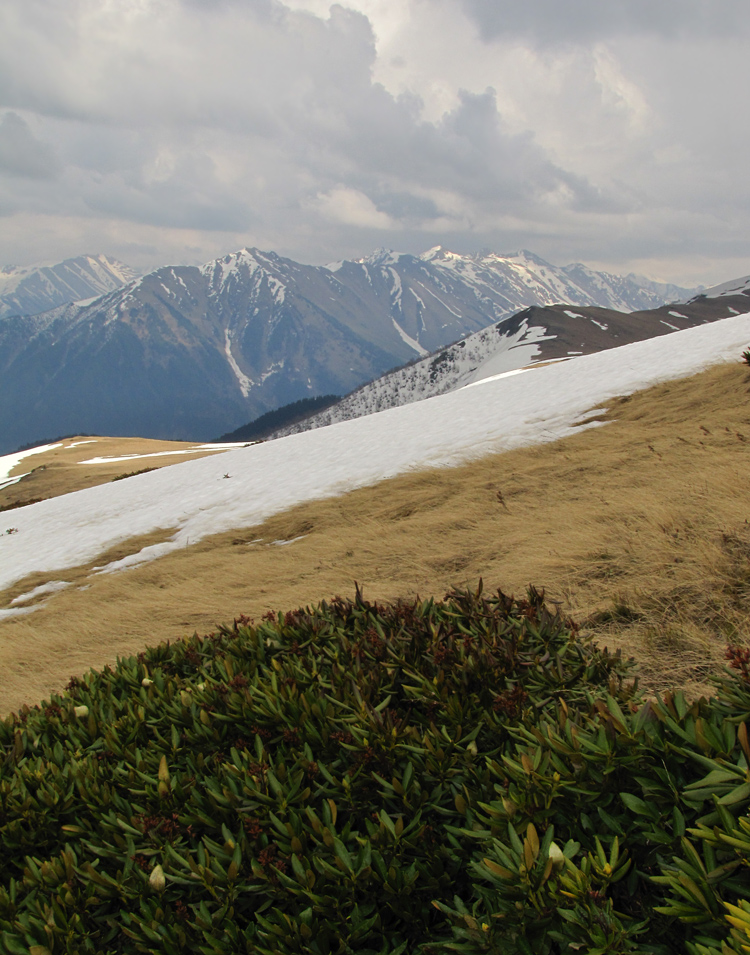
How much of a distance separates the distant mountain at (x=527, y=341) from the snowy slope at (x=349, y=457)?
11058 centimetres

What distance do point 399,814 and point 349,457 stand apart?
50.0 feet

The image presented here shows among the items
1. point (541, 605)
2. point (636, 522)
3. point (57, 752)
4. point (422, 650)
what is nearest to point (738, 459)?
point (636, 522)

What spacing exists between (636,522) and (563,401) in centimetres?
991

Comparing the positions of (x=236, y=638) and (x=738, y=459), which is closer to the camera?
(x=236, y=638)

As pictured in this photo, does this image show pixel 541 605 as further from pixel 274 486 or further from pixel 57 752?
pixel 274 486

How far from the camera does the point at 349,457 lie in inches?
689

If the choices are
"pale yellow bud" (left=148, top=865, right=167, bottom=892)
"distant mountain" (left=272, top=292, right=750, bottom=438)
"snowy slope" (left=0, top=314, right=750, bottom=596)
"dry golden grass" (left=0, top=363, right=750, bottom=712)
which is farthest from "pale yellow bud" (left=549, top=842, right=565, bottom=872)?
"distant mountain" (left=272, top=292, right=750, bottom=438)

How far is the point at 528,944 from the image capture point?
6.02ft

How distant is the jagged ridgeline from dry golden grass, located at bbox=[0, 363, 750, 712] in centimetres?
185

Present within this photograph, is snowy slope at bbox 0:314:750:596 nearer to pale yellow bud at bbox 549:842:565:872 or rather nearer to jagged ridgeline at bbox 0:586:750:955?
jagged ridgeline at bbox 0:586:750:955

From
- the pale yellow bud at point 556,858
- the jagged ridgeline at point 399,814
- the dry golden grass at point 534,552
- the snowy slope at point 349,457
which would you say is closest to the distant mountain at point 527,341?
the snowy slope at point 349,457

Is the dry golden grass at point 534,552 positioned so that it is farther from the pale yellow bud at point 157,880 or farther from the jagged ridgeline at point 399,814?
the pale yellow bud at point 157,880

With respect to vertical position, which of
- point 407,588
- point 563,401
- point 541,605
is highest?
point 563,401

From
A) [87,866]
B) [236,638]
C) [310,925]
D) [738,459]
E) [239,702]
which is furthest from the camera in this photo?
[738,459]
